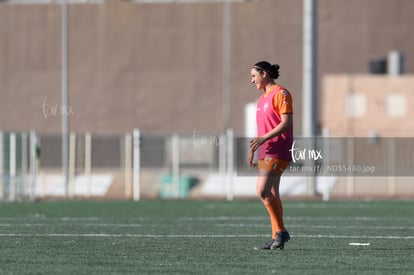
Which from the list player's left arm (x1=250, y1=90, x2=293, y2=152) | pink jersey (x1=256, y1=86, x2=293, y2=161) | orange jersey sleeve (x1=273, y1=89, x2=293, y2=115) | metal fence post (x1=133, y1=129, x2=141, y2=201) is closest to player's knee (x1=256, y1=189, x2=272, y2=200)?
pink jersey (x1=256, y1=86, x2=293, y2=161)

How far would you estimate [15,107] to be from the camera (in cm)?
6312

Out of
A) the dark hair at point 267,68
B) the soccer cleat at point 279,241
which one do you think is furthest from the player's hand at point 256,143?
the soccer cleat at point 279,241

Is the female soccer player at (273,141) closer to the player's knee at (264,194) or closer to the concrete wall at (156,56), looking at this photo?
the player's knee at (264,194)

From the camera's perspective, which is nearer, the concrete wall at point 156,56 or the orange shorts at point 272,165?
the orange shorts at point 272,165

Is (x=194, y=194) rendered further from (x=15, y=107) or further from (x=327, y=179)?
(x=15, y=107)

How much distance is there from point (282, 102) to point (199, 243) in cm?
230

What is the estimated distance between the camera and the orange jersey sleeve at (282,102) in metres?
14.5

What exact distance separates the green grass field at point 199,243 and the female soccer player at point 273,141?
48 centimetres

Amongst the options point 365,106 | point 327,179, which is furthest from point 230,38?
point 327,179

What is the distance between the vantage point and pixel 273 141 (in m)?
14.7

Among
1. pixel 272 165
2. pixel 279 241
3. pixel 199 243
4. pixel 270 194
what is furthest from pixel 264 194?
pixel 199 243

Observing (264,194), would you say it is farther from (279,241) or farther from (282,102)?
(282,102)

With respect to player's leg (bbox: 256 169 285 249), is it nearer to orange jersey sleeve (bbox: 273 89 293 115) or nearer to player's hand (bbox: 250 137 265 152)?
player's hand (bbox: 250 137 265 152)

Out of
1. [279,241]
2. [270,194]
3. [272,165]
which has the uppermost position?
[272,165]
